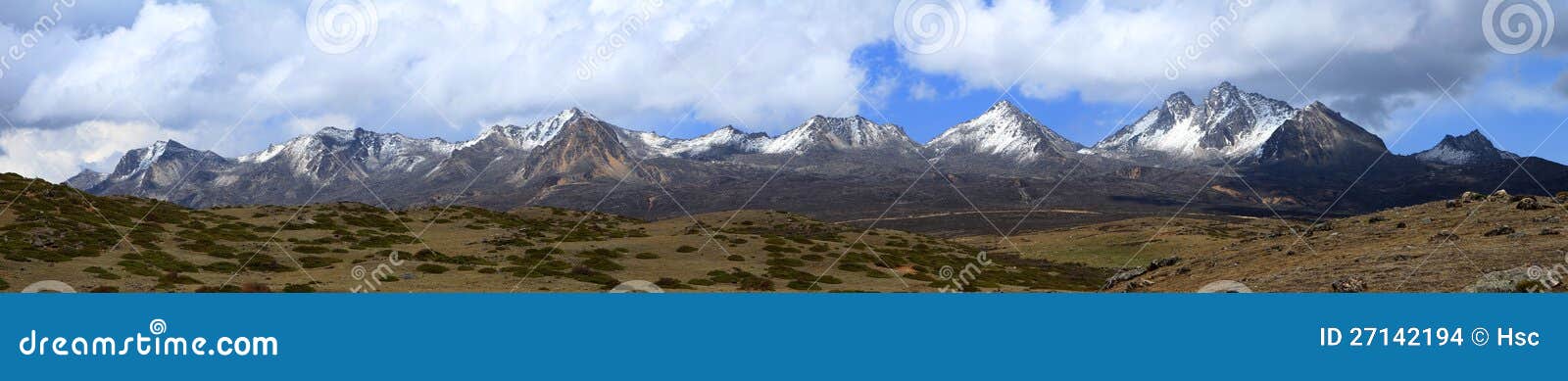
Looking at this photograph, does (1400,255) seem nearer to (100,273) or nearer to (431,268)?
(431,268)

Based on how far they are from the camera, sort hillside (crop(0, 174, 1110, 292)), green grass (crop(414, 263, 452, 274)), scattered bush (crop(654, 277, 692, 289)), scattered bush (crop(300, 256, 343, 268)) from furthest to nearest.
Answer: scattered bush (crop(300, 256, 343, 268))
green grass (crop(414, 263, 452, 274))
scattered bush (crop(654, 277, 692, 289))
hillside (crop(0, 174, 1110, 292))

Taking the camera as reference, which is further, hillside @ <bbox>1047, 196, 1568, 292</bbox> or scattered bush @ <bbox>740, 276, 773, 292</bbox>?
scattered bush @ <bbox>740, 276, 773, 292</bbox>

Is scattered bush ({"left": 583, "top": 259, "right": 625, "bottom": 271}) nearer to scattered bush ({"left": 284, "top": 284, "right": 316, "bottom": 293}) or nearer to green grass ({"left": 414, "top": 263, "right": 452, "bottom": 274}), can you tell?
green grass ({"left": 414, "top": 263, "right": 452, "bottom": 274})

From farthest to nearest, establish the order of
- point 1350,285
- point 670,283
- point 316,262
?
point 316,262 → point 670,283 → point 1350,285

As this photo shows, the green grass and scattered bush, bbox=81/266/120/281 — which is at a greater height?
the green grass

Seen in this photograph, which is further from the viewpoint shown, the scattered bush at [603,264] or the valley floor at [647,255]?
the scattered bush at [603,264]

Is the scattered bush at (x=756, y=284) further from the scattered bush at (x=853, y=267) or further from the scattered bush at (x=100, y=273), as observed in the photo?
the scattered bush at (x=100, y=273)

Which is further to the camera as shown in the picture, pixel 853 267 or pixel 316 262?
pixel 853 267

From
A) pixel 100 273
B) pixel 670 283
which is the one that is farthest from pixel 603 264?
pixel 100 273

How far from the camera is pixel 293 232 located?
100375mm

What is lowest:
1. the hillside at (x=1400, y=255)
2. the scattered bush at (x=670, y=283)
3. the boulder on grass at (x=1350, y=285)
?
the boulder on grass at (x=1350, y=285)

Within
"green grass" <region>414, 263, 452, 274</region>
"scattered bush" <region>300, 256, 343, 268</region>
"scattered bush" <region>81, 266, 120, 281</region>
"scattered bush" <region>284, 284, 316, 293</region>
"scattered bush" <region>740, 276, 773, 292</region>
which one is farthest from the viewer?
"scattered bush" <region>300, 256, 343, 268</region>

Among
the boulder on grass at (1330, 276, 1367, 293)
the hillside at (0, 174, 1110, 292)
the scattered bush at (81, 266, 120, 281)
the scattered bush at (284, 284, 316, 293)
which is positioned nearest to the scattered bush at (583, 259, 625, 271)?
the hillside at (0, 174, 1110, 292)

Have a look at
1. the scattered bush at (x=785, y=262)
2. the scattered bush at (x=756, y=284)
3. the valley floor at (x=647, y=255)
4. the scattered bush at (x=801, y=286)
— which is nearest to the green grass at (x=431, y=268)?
the valley floor at (x=647, y=255)
